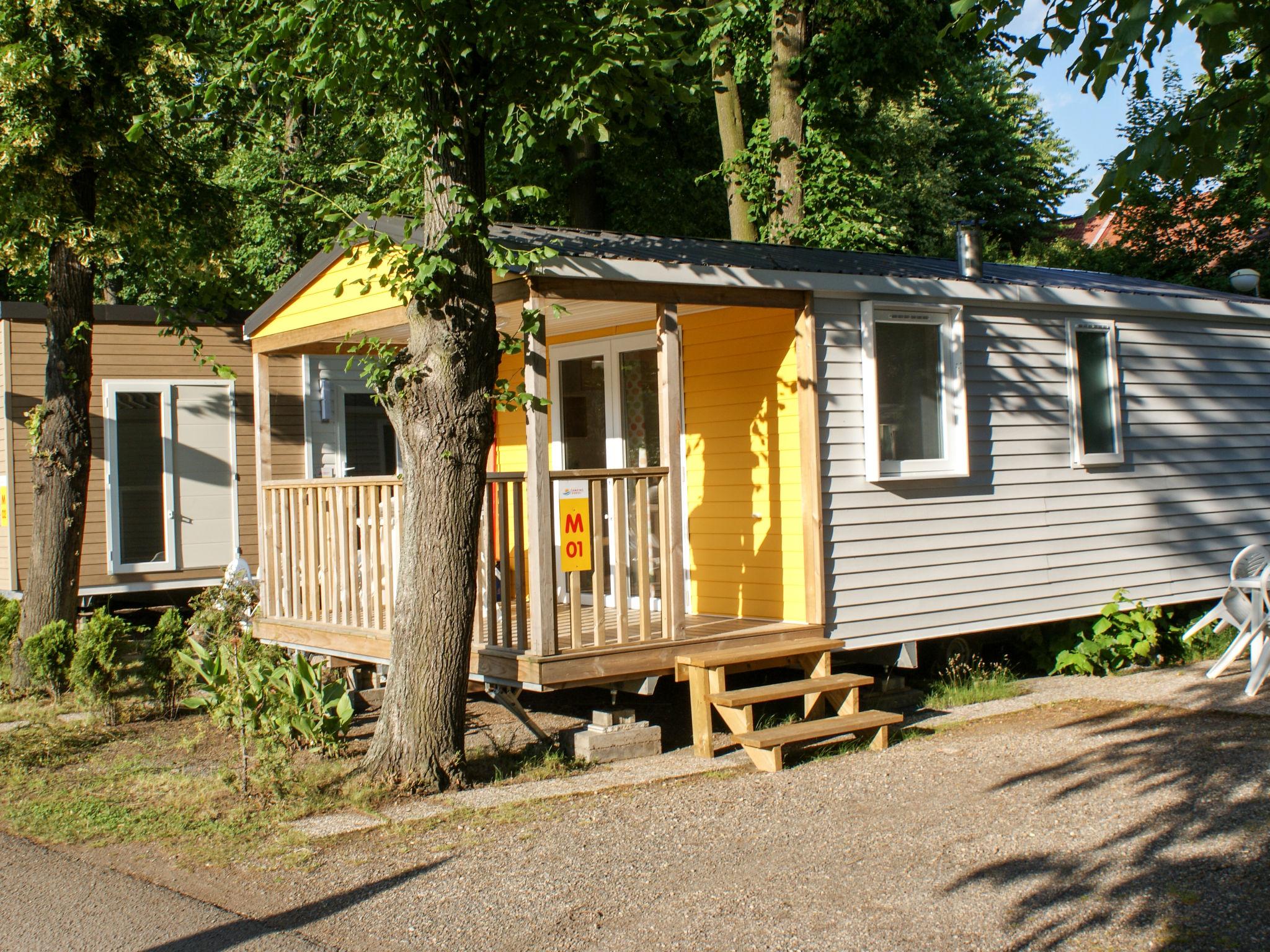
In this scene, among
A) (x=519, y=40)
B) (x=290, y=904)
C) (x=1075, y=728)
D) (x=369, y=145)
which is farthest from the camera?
(x=369, y=145)

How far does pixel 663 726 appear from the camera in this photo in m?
8.32

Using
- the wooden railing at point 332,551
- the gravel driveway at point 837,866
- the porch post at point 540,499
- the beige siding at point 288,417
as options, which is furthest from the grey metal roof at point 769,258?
the beige siding at point 288,417

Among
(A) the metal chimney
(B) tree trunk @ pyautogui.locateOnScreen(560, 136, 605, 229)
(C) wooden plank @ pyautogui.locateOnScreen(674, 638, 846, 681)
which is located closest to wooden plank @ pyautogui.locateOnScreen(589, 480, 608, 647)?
(C) wooden plank @ pyautogui.locateOnScreen(674, 638, 846, 681)

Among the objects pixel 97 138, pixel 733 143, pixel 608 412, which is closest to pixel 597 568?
pixel 608 412

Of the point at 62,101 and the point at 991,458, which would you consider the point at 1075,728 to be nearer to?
the point at 991,458

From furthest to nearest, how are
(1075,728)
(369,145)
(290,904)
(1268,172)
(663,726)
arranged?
(369,145) → (663,726) → (1075,728) → (290,904) → (1268,172)

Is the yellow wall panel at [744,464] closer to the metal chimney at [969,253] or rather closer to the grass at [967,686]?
the grass at [967,686]

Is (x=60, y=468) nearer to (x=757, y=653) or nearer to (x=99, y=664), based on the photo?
(x=99, y=664)

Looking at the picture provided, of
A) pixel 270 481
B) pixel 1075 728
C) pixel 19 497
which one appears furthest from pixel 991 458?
pixel 19 497

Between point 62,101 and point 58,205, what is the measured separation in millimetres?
804

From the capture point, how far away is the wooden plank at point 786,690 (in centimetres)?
696

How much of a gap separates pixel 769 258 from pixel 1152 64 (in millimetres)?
4211

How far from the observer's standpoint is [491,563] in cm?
715

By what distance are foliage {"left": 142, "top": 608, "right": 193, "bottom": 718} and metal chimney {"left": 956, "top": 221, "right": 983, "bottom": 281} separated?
629 centimetres
